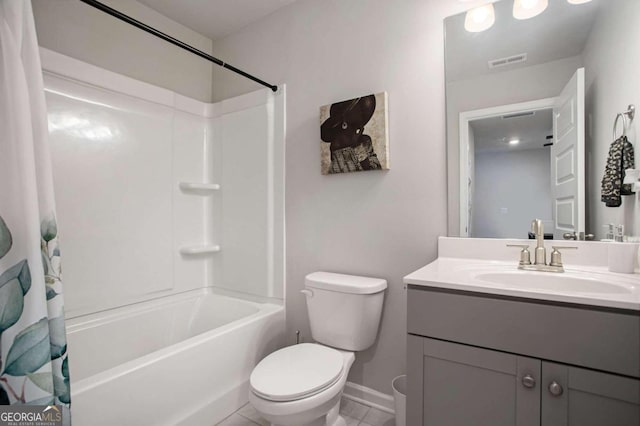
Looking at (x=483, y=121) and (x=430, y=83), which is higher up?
(x=430, y=83)

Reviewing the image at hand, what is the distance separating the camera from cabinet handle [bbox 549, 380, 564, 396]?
2.95 ft

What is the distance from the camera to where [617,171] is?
4.04ft

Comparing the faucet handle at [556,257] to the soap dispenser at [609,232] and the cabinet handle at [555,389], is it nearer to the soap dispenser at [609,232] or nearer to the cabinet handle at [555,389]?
the soap dispenser at [609,232]

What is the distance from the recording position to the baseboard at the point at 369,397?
1.79 m

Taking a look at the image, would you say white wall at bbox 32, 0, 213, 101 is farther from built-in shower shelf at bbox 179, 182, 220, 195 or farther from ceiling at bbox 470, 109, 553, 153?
ceiling at bbox 470, 109, 553, 153

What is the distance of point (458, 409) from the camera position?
3.42ft

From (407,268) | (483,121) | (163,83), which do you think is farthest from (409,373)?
(163,83)

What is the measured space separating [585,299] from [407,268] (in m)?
0.90

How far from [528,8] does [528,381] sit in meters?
1.57

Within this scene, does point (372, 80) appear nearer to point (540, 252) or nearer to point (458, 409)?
point (540, 252)

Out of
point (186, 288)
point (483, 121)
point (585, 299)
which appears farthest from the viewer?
point (186, 288)

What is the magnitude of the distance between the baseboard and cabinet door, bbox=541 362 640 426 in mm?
1009

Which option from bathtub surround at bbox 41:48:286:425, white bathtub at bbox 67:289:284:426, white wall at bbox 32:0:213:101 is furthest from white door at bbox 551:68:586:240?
white wall at bbox 32:0:213:101

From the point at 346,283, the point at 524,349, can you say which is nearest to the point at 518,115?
the point at 524,349
